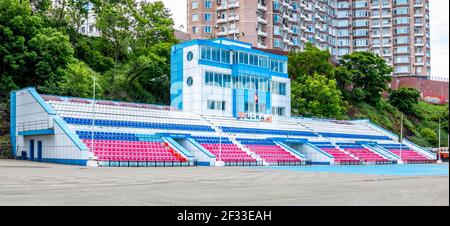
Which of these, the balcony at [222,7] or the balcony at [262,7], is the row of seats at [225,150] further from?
the balcony at [262,7]

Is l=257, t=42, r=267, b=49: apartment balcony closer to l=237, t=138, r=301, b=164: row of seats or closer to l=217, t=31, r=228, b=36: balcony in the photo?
l=217, t=31, r=228, b=36: balcony

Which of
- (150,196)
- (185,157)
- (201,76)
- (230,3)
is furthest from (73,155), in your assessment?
(230,3)

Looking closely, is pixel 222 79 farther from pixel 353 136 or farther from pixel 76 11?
pixel 76 11

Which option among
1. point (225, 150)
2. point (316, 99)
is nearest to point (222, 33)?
point (316, 99)

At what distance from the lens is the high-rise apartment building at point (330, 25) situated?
119m

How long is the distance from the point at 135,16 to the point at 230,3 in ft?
139

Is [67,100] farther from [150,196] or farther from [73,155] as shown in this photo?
[150,196]

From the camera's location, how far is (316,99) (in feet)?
286

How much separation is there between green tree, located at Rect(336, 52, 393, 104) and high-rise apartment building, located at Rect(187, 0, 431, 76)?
68.1 feet

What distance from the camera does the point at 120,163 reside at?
1743 inches

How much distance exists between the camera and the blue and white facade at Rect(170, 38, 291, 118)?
213 ft

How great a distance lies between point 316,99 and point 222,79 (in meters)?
25.5
